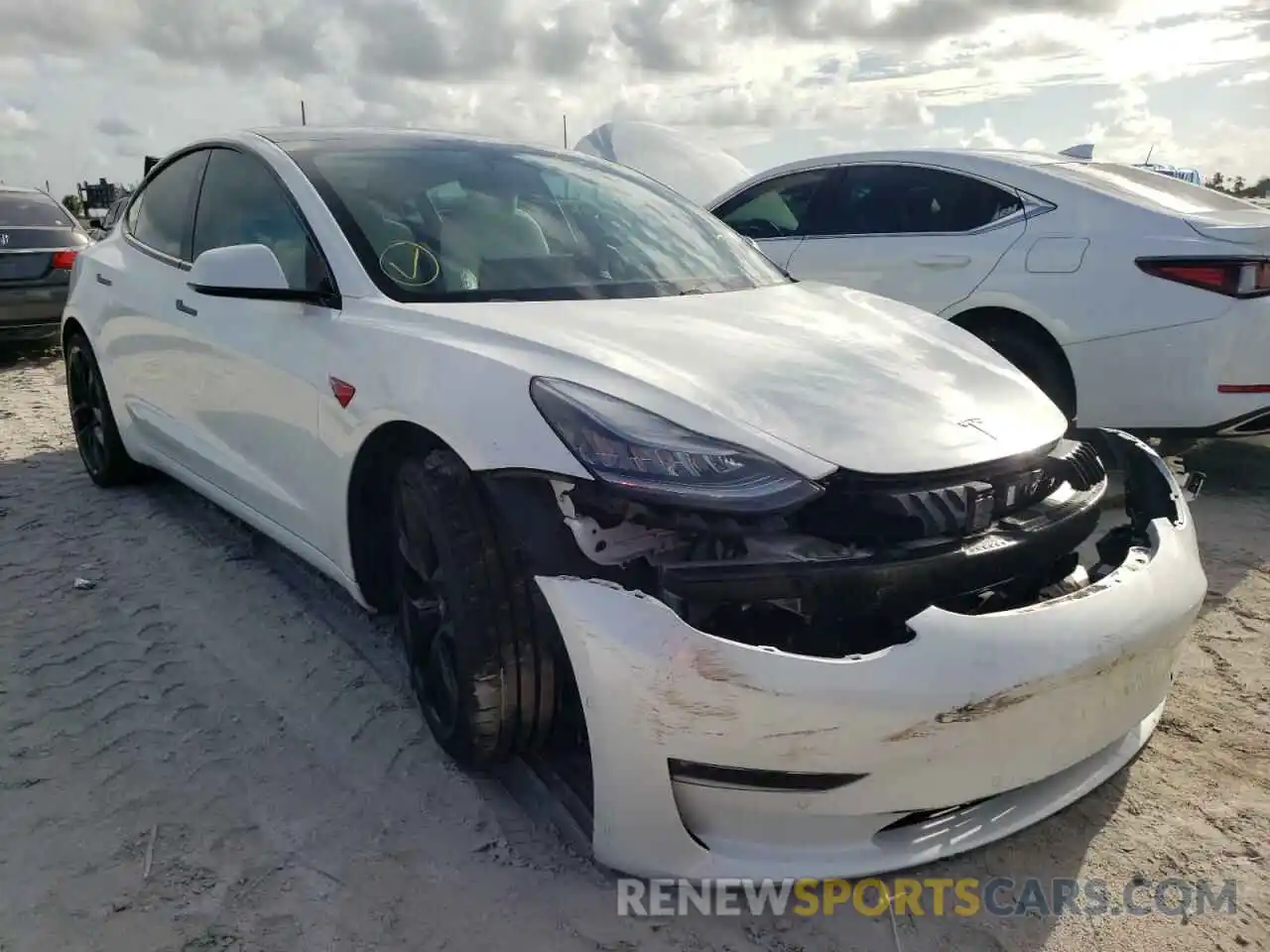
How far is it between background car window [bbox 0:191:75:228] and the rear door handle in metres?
7.07

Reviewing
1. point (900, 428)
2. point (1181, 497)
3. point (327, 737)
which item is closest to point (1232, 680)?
point (1181, 497)

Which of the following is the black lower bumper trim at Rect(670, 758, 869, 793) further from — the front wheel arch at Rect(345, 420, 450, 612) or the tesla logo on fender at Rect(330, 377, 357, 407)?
the tesla logo on fender at Rect(330, 377, 357, 407)

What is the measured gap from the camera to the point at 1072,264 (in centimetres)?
445

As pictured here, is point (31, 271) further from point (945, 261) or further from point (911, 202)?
point (945, 261)

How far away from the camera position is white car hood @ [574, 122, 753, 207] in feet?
26.8

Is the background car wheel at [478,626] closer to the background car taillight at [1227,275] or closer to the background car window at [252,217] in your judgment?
the background car window at [252,217]

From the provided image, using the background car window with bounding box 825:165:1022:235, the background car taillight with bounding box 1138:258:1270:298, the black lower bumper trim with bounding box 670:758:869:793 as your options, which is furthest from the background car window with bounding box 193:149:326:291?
the background car taillight with bounding box 1138:258:1270:298

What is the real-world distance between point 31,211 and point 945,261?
7.43m

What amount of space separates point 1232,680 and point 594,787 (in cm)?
201

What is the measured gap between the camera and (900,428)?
6.87 feet

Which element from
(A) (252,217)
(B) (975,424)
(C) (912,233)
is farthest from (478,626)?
(C) (912,233)

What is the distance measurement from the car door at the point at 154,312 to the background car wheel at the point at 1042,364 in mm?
3323

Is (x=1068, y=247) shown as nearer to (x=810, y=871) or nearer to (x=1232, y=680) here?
(x=1232, y=680)

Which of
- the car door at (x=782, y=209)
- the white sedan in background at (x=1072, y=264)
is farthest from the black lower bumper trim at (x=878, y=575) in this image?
the car door at (x=782, y=209)
